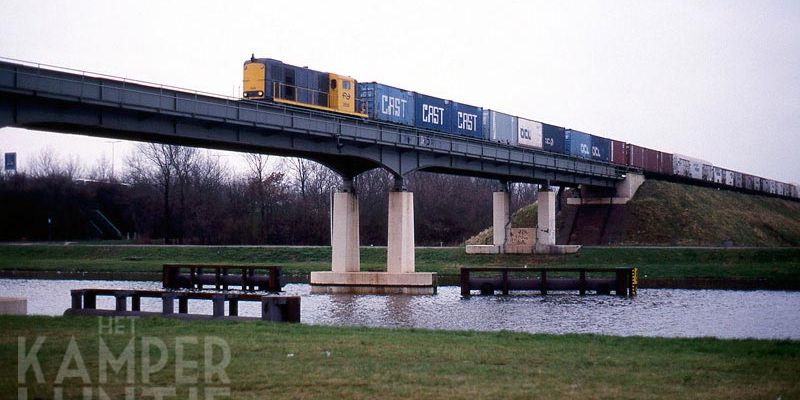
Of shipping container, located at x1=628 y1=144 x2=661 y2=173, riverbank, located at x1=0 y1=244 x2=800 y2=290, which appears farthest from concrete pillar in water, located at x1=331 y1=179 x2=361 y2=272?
shipping container, located at x1=628 y1=144 x2=661 y2=173

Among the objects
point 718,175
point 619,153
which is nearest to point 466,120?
point 619,153

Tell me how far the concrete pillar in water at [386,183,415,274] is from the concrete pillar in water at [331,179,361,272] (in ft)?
7.82

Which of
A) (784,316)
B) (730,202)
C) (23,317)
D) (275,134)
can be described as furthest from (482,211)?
(23,317)

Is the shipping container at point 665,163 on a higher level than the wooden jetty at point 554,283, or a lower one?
higher

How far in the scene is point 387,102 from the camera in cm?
5706

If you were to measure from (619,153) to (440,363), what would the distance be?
262ft

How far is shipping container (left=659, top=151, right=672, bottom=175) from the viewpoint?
103125 millimetres

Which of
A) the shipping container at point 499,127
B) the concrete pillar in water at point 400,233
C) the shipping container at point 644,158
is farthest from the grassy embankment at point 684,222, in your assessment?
the concrete pillar in water at point 400,233

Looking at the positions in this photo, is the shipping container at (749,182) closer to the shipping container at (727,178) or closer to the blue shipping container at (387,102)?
the shipping container at (727,178)

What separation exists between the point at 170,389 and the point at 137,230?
88.2 m

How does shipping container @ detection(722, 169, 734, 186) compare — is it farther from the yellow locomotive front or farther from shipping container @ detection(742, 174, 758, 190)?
the yellow locomotive front

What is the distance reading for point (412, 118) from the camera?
2346 inches

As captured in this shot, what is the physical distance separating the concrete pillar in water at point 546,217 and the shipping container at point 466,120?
430 inches

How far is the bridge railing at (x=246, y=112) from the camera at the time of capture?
1288 inches
